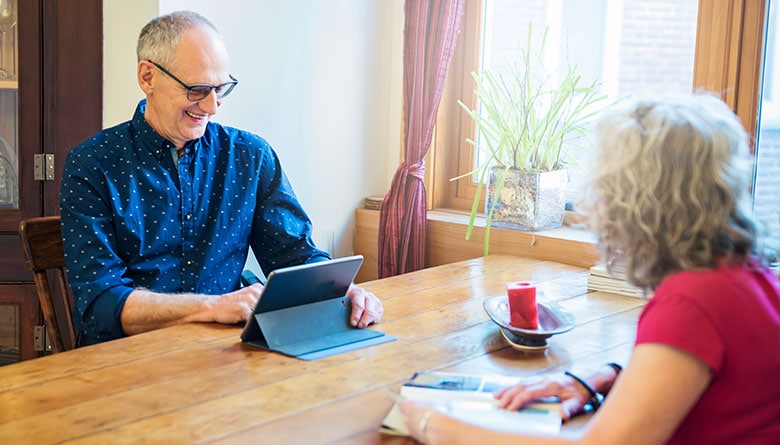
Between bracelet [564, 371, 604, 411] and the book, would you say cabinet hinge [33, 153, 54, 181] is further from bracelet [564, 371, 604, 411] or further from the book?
bracelet [564, 371, 604, 411]

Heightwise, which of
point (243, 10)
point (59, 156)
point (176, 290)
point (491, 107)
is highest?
point (243, 10)

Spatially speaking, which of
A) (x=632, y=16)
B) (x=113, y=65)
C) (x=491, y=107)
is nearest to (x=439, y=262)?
(x=491, y=107)

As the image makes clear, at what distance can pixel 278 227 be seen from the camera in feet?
7.95

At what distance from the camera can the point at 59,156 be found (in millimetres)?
2883

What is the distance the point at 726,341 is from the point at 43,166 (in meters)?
2.42

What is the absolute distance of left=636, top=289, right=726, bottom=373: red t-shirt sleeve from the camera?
1.07 metres

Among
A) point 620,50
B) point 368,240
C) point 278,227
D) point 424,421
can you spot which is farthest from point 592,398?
point 368,240

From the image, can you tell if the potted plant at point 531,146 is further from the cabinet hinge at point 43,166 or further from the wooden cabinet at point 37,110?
the cabinet hinge at point 43,166

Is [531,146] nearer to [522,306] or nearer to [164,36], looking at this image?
[522,306]

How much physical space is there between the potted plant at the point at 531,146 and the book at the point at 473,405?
143cm

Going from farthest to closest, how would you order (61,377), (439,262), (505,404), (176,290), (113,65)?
1. (439,262)
2. (113,65)
3. (176,290)
4. (61,377)
5. (505,404)

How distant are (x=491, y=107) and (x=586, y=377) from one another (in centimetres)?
165

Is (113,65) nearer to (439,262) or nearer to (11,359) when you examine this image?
(11,359)

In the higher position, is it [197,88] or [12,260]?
[197,88]
